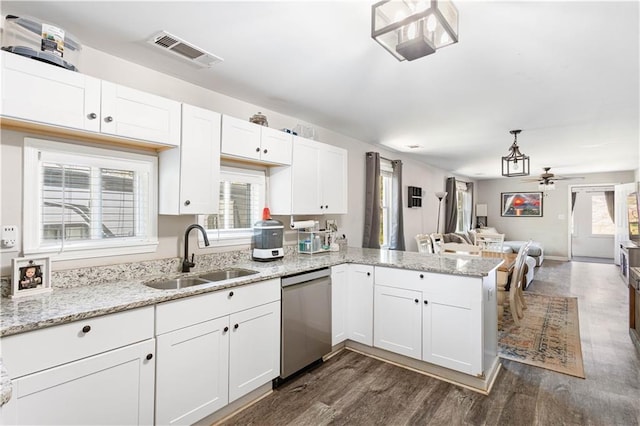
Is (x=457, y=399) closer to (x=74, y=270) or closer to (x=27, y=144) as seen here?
(x=74, y=270)

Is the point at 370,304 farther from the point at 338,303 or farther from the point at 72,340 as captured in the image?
the point at 72,340

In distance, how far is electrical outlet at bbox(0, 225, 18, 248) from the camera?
175cm

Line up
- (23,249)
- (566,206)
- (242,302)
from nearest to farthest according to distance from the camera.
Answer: (23,249), (242,302), (566,206)

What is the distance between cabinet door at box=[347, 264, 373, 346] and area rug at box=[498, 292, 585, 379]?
130 centimetres

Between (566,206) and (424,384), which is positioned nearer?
(424,384)

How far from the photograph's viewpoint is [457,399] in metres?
2.32

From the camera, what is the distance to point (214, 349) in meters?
1.99

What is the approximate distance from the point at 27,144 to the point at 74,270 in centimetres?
77

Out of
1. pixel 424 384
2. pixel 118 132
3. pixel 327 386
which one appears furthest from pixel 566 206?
pixel 118 132

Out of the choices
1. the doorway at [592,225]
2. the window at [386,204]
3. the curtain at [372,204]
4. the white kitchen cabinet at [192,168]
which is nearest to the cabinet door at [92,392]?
the white kitchen cabinet at [192,168]

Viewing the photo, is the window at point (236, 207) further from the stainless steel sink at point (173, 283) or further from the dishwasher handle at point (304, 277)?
the dishwasher handle at point (304, 277)

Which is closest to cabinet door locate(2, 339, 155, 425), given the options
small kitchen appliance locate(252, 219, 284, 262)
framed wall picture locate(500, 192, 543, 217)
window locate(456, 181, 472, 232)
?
small kitchen appliance locate(252, 219, 284, 262)

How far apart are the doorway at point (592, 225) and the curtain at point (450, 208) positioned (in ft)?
13.4

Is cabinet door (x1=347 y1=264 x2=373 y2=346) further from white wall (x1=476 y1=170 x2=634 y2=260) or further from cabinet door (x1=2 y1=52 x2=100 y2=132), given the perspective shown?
white wall (x1=476 y1=170 x2=634 y2=260)
